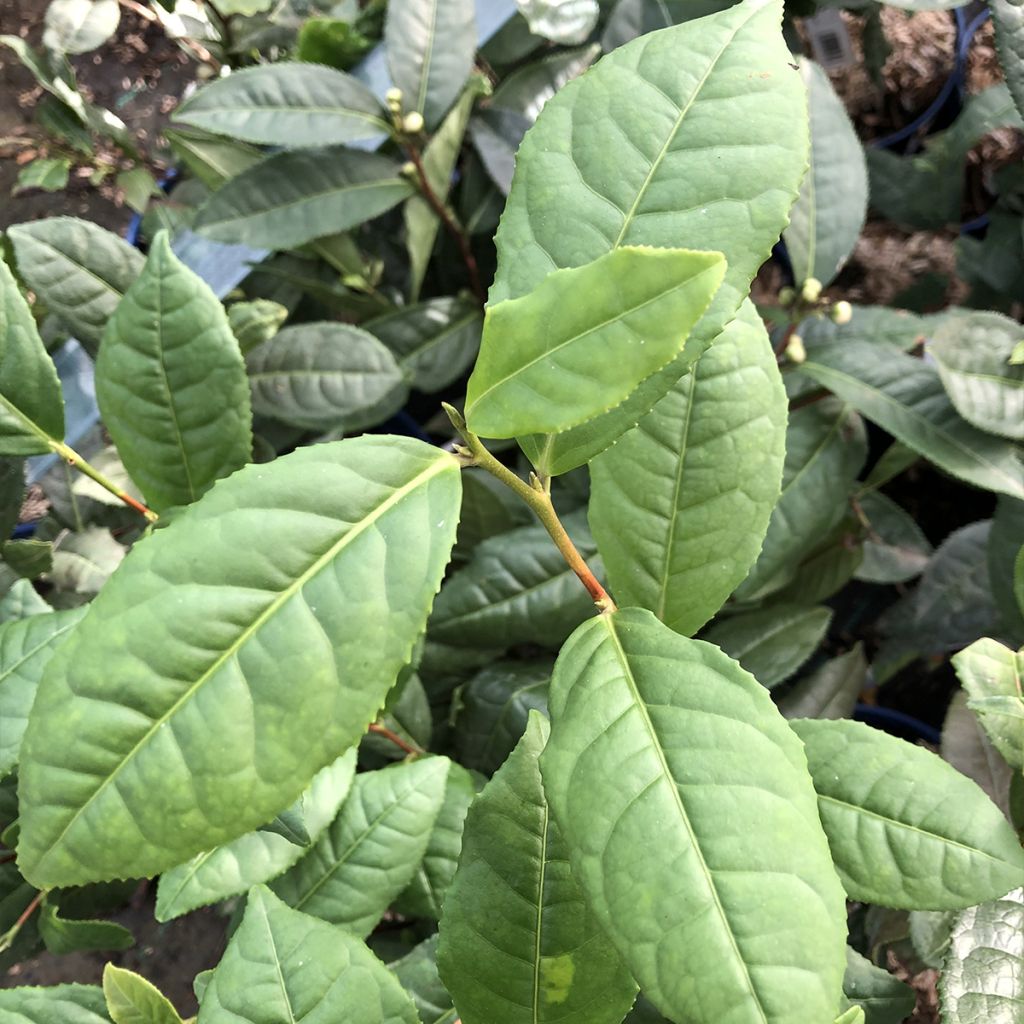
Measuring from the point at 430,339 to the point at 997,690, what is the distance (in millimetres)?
1028

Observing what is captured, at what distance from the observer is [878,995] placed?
2.93 feet

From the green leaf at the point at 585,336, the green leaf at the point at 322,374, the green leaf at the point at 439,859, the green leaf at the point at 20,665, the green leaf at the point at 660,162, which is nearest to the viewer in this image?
the green leaf at the point at 585,336

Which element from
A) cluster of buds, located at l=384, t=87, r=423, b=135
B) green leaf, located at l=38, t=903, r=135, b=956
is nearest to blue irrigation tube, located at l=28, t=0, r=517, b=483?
cluster of buds, located at l=384, t=87, r=423, b=135

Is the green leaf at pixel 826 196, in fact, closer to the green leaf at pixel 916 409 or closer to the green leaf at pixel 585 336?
the green leaf at pixel 916 409

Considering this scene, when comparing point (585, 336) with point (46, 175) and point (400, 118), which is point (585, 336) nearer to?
point (400, 118)

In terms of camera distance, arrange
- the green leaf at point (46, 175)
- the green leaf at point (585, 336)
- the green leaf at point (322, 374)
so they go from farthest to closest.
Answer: the green leaf at point (46, 175)
the green leaf at point (322, 374)
the green leaf at point (585, 336)

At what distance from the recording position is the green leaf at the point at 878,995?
886mm

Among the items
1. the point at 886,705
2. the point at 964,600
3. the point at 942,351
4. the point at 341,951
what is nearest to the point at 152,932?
the point at 341,951

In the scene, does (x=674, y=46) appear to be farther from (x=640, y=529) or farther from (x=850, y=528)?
(x=850, y=528)

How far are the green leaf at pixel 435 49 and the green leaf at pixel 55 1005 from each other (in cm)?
120

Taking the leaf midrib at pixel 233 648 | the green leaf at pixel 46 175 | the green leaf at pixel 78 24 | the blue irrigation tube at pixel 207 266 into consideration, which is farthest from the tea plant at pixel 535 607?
the green leaf at pixel 46 175

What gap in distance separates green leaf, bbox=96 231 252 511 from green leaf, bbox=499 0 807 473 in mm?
372

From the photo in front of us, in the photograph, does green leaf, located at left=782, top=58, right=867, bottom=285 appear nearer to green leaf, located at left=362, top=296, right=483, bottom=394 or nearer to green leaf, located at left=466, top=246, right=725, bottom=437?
green leaf, located at left=362, top=296, right=483, bottom=394

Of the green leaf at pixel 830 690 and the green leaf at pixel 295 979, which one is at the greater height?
the green leaf at pixel 295 979
